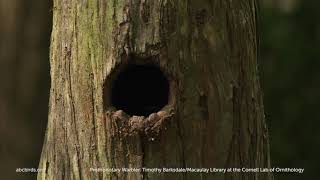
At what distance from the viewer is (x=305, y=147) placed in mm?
6754

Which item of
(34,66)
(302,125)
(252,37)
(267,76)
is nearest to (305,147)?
(302,125)

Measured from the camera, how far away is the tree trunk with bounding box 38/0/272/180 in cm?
270

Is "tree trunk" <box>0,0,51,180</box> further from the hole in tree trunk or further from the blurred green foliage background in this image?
the hole in tree trunk

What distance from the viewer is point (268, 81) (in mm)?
7133

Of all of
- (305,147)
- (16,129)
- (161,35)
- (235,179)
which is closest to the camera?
(161,35)

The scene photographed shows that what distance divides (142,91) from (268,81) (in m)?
4.03

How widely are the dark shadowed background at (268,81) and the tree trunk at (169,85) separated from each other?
100 inches

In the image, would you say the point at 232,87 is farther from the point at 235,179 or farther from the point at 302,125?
the point at 302,125

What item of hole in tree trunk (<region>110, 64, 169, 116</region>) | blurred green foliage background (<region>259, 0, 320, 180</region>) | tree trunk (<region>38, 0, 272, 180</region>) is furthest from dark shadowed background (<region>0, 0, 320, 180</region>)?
tree trunk (<region>38, 0, 272, 180</region>)

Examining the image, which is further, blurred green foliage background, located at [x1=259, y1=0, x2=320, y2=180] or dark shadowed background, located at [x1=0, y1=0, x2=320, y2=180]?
blurred green foliage background, located at [x1=259, y1=0, x2=320, y2=180]

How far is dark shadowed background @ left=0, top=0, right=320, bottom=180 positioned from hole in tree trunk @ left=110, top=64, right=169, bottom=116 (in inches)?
89.2

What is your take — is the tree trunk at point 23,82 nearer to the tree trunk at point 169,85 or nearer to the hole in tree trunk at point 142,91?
the hole in tree trunk at point 142,91

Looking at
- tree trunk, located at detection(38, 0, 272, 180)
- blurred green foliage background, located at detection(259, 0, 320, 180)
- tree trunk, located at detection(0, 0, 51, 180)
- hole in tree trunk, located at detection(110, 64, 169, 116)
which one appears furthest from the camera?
blurred green foliage background, located at detection(259, 0, 320, 180)

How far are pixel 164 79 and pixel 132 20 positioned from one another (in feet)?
1.02
